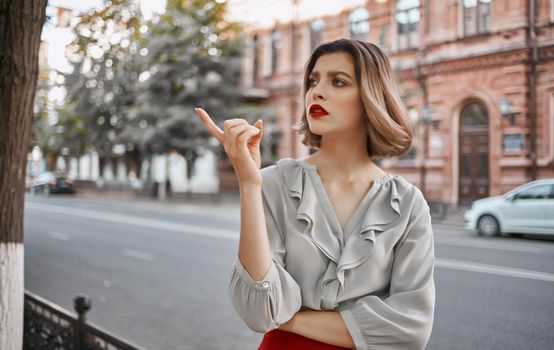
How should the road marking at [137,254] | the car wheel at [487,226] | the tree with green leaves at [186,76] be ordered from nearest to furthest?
1. the car wheel at [487,226]
2. the tree with green leaves at [186,76]
3. the road marking at [137,254]

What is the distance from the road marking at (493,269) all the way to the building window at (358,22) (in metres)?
1.32

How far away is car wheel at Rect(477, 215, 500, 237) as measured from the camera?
212cm

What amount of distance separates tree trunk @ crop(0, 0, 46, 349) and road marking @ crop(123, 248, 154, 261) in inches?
187

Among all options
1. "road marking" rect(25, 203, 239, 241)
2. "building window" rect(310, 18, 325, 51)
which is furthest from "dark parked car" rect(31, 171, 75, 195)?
"building window" rect(310, 18, 325, 51)

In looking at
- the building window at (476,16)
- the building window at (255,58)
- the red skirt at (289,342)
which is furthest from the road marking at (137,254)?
the red skirt at (289,342)

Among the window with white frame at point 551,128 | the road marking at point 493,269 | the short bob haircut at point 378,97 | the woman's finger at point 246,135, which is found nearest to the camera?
the woman's finger at point 246,135

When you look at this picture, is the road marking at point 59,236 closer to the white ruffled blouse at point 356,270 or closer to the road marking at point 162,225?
the road marking at point 162,225

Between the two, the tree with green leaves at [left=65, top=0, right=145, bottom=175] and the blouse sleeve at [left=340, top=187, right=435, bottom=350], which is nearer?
the blouse sleeve at [left=340, top=187, right=435, bottom=350]

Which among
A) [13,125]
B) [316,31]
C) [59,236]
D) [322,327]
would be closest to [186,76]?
[59,236]

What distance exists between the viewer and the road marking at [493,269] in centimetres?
196

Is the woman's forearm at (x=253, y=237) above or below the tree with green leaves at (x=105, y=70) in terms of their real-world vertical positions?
below

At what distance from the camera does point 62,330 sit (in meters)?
3.27

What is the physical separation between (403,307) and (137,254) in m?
6.98

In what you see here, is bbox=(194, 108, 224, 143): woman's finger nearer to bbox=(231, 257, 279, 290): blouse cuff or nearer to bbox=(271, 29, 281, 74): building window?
bbox=(231, 257, 279, 290): blouse cuff
